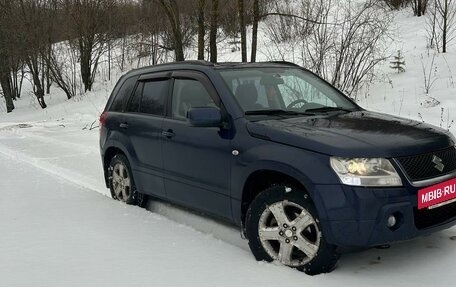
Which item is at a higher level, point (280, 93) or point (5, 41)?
point (5, 41)

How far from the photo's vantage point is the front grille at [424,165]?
3.45 meters

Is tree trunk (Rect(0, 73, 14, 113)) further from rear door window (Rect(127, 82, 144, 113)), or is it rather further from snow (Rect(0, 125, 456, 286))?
rear door window (Rect(127, 82, 144, 113))

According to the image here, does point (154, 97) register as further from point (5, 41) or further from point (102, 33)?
point (5, 41)

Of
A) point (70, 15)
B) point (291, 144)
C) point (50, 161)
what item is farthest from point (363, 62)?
point (70, 15)

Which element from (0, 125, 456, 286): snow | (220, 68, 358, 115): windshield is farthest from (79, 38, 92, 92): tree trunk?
(220, 68, 358, 115): windshield

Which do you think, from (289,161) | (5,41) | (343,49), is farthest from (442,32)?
(5,41)

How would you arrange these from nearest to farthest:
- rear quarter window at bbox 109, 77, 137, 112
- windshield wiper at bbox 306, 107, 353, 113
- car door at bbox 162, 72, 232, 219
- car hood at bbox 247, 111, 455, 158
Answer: car hood at bbox 247, 111, 455, 158, car door at bbox 162, 72, 232, 219, windshield wiper at bbox 306, 107, 353, 113, rear quarter window at bbox 109, 77, 137, 112

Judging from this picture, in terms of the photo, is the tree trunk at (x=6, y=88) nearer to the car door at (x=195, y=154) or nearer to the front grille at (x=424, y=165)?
the car door at (x=195, y=154)

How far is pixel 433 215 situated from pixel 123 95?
12.7ft

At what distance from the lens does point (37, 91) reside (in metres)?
25.6

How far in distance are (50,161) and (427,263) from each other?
7359 mm

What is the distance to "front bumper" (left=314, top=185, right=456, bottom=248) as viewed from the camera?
131 inches

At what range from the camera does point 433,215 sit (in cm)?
364
